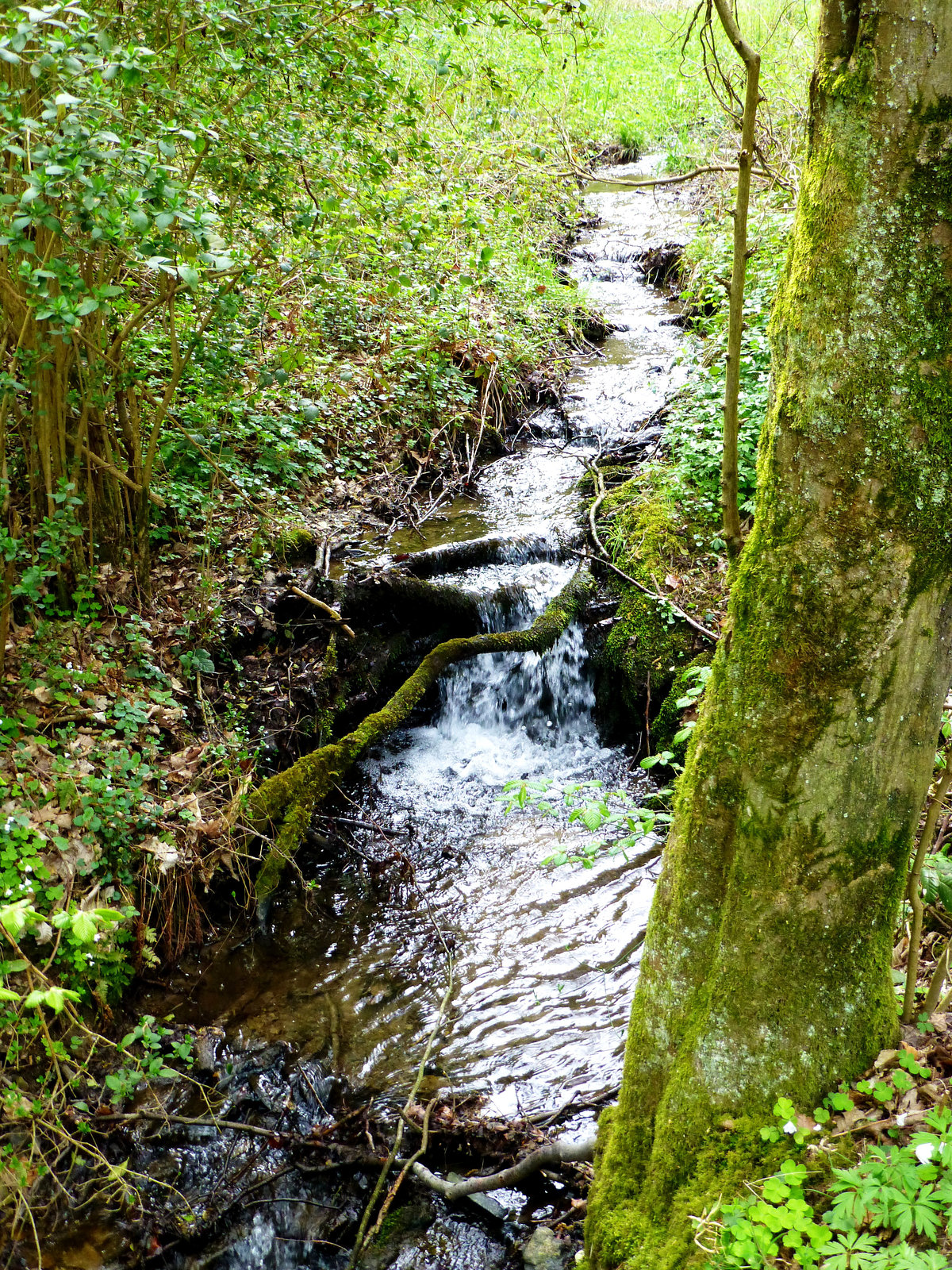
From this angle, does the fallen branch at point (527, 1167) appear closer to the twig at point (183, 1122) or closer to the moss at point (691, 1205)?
the moss at point (691, 1205)

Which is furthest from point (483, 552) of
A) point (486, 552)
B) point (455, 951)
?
point (455, 951)

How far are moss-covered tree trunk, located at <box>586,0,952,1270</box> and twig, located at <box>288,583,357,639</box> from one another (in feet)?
12.9

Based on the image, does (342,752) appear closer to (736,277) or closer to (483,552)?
(483,552)

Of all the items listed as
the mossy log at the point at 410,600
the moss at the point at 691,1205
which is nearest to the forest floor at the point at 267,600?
the mossy log at the point at 410,600

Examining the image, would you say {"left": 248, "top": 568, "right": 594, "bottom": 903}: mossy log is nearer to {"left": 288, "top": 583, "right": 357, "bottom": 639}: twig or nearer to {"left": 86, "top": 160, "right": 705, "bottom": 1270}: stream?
{"left": 86, "top": 160, "right": 705, "bottom": 1270}: stream

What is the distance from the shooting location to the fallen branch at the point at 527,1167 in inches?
120

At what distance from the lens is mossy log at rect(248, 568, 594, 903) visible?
4.80 m

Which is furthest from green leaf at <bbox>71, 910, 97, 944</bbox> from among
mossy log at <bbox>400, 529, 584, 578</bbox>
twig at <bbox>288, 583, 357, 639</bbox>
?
mossy log at <bbox>400, 529, 584, 578</bbox>

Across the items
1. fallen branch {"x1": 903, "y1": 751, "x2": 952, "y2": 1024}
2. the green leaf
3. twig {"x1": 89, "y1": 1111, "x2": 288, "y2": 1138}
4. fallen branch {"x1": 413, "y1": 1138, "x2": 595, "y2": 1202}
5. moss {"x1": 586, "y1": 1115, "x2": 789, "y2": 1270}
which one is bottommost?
twig {"x1": 89, "y1": 1111, "x2": 288, "y2": 1138}

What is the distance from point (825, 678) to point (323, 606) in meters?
4.44

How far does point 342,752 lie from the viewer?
17.5 ft

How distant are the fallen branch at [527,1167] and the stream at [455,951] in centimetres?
15

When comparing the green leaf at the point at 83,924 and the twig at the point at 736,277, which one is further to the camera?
the twig at the point at 736,277

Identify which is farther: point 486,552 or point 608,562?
point 486,552
